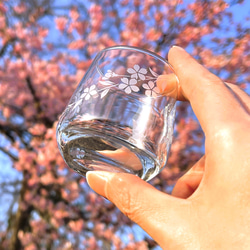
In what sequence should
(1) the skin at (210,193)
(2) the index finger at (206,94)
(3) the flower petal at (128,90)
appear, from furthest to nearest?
(3) the flower petal at (128,90) → (2) the index finger at (206,94) → (1) the skin at (210,193)

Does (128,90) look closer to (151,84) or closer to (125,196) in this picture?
(151,84)

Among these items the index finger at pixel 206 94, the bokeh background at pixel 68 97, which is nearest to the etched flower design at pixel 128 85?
the index finger at pixel 206 94

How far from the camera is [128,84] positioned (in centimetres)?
84

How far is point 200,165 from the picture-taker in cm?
103

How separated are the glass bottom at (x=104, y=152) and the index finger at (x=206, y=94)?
201 millimetres

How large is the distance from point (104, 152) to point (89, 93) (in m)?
Result: 0.19

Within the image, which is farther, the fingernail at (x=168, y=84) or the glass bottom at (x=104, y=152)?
the fingernail at (x=168, y=84)

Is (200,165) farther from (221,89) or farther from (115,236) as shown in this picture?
(115,236)

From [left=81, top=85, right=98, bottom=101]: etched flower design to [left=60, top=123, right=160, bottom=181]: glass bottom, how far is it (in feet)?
0.35

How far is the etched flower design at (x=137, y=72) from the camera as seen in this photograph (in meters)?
0.86

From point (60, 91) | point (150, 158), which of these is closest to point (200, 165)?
point (150, 158)

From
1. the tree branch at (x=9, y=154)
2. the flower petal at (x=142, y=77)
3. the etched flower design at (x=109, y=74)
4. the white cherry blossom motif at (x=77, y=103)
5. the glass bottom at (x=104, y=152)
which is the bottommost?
the tree branch at (x=9, y=154)

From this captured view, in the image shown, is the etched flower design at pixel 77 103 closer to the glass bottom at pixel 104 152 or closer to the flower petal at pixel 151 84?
the glass bottom at pixel 104 152

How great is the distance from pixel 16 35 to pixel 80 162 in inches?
183
